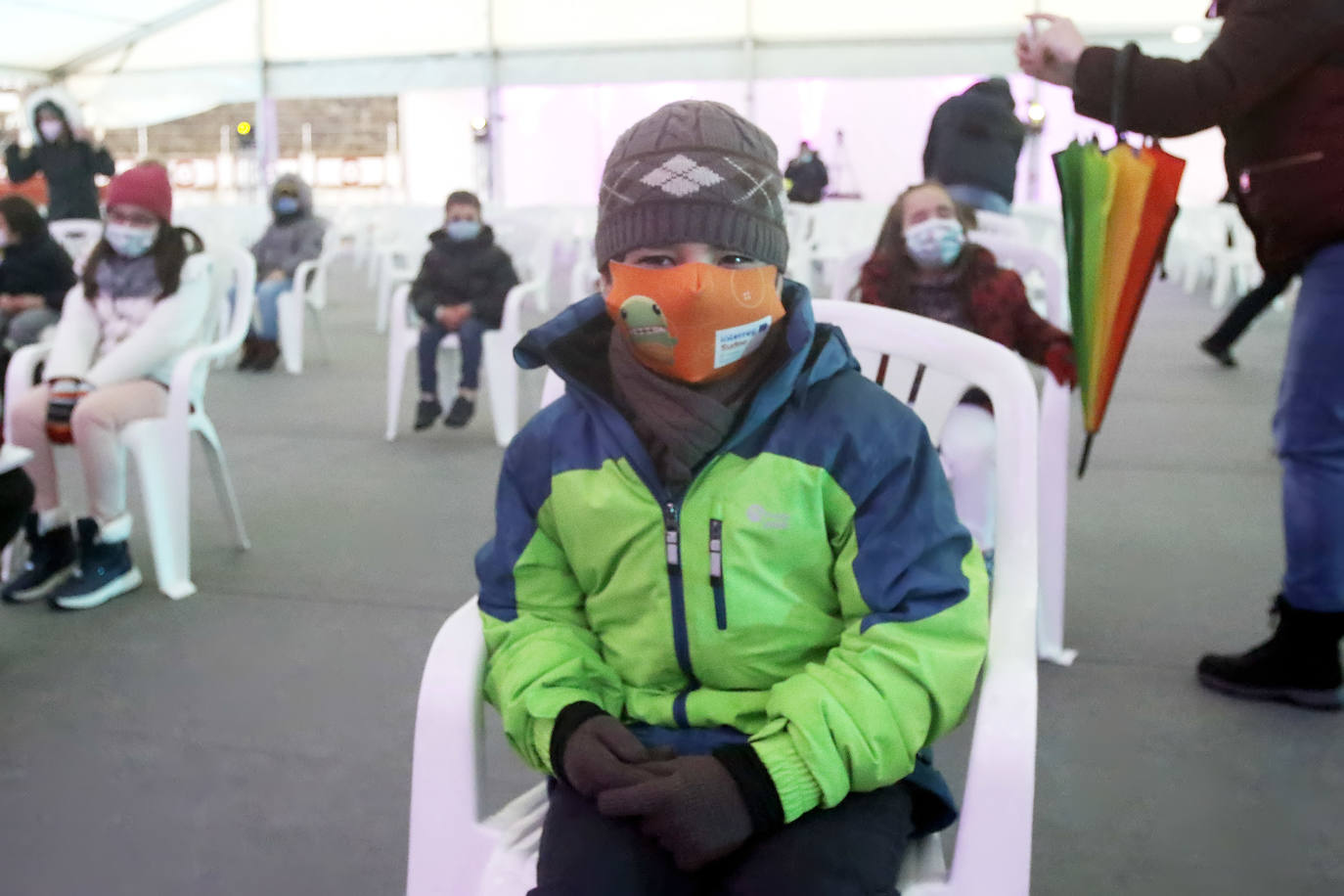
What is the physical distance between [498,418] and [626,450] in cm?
397

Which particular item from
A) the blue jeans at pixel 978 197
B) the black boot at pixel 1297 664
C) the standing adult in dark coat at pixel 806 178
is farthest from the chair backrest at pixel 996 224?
the standing adult in dark coat at pixel 806 178

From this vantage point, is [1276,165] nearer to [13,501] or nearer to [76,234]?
[13,501]

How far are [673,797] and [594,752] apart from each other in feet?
0.33

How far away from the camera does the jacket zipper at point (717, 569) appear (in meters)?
1.25

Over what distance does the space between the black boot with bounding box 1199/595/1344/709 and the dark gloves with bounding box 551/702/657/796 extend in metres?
1.73

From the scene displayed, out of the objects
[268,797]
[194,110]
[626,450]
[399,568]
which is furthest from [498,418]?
[194,110]

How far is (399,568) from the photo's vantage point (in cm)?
342

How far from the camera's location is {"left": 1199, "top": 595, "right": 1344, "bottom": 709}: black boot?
239cm

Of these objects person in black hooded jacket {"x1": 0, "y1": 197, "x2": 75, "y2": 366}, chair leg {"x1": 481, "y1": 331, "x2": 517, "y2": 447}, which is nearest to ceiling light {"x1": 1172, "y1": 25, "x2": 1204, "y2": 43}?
chair leg {"x1": 481, "y1": 331, "x2": 517, "y2": 447}

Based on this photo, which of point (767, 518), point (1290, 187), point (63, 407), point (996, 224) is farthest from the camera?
point (996, 224)

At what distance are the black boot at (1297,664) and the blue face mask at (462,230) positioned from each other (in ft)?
12.7

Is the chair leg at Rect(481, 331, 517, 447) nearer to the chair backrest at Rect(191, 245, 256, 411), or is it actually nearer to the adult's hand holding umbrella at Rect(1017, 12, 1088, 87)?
the chair backrest at Rect(191, 245, 256, 411)

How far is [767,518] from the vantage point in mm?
1244

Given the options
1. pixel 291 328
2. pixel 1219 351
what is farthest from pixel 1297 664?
pixel 291 328
